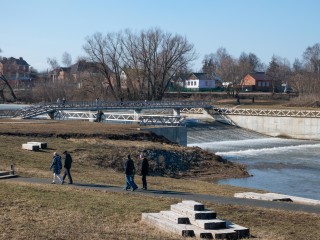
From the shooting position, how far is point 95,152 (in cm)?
3978

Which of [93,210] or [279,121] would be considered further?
[279,121]

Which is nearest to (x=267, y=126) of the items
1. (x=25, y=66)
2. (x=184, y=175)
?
(x=184, y=175)

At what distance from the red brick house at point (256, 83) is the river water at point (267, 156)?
239 ft

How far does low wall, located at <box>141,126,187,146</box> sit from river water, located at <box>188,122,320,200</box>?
3.74m

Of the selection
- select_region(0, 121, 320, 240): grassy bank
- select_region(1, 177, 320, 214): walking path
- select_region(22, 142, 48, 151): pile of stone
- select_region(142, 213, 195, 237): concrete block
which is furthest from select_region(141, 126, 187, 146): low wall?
select_region(142, 213, 195, 237): concrete block

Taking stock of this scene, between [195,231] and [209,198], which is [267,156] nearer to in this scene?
[209,198]

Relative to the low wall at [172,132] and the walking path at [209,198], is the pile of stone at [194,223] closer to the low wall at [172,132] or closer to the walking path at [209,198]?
the walking path at [209,198]

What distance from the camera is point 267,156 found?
56.7 m

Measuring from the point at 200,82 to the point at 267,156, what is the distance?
9832cm

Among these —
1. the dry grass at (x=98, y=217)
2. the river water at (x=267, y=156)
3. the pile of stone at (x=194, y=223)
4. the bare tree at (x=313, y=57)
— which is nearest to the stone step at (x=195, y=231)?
the pile of stone at (x=194, y=223)

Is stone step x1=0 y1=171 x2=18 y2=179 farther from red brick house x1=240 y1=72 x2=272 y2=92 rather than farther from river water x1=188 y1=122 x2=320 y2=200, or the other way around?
red brick house x1=240 y1=72 x2=272 y2=92

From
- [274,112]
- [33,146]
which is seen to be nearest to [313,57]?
[274,112]

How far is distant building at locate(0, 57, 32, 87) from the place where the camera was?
159 meters

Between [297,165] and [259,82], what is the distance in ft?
352
